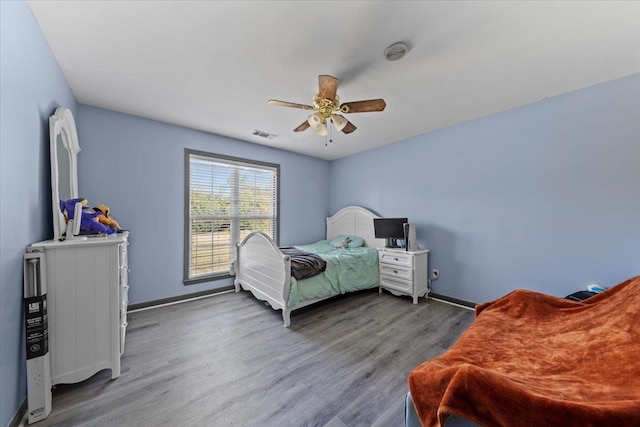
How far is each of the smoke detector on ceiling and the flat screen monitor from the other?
Answer: 2271 millimetres

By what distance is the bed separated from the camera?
2617 mm

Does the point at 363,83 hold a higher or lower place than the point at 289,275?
higher

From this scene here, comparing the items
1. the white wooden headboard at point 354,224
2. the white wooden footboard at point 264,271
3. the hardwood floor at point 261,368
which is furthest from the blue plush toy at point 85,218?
the white wooden headboard at point 354,224

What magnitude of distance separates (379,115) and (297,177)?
6.97ft

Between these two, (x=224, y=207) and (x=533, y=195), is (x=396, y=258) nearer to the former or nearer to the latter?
(x=533, y=195)

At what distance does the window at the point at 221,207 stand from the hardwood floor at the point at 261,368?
79cm

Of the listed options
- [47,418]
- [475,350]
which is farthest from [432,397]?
[47,418]

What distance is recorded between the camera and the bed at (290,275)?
262cm

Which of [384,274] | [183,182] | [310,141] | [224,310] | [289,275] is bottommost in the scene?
[224,310]

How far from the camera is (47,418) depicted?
4.65ft

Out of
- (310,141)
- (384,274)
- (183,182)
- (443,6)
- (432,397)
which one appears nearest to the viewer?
(432,397)

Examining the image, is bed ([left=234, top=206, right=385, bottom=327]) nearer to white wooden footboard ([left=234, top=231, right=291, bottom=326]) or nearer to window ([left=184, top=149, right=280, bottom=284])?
white wooden footboard ([left=234, top=231, right=291, bottom=326])

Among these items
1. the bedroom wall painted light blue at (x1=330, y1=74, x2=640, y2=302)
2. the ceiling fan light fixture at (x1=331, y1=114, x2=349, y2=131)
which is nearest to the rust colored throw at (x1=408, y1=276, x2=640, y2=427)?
the bedroom wall painted light blue at (x1=330, y1=74, x2=640, y2=302)

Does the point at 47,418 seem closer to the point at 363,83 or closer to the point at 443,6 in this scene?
the point at 363,83
